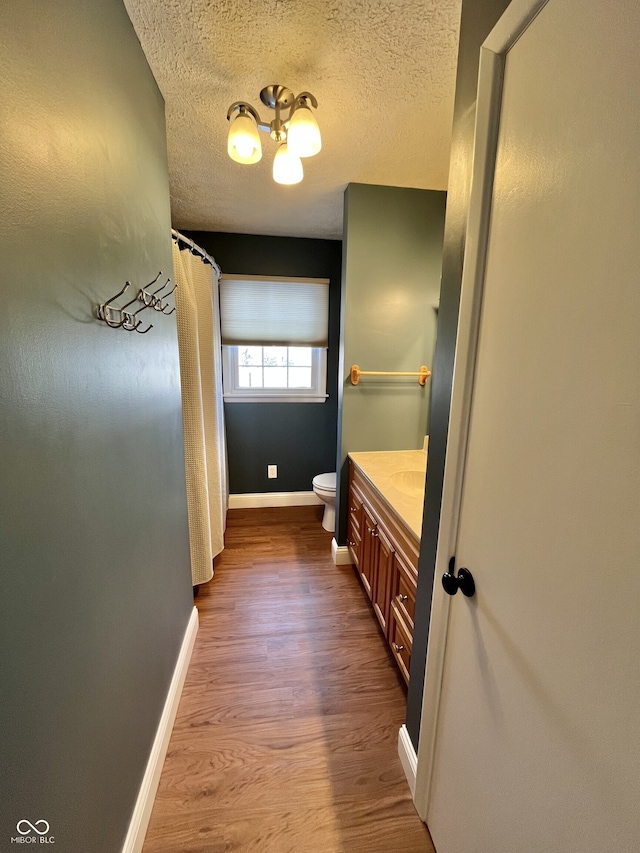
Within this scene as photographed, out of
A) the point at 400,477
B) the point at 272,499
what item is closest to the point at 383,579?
the point at 400,477

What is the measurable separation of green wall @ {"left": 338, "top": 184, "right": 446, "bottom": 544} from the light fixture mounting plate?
804 millimetres

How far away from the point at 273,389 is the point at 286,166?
2.02 metres

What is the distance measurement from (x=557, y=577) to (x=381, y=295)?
6.40ft

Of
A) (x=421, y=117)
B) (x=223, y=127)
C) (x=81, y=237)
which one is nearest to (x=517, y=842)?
(x=81, y=237)

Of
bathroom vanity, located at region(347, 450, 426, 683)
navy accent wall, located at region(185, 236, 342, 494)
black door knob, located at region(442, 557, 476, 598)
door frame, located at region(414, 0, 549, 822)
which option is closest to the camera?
door frame, located at region(414, 0, 549, 822)

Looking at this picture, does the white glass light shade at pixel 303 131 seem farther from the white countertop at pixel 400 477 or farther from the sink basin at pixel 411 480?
the sink basin at pixel 411 480

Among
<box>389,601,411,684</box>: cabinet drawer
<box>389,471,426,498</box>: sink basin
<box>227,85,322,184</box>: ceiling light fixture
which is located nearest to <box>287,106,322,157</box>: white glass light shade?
<box>227,85,322,184</box>: ceiling light fixture

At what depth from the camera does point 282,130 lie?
138cm

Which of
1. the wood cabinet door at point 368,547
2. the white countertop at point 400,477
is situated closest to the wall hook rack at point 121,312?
the white countertop at point 400,477

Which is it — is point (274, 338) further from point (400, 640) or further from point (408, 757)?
point (408, 757)

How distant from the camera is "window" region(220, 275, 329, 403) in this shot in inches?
117

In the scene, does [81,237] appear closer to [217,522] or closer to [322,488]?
[217,522]

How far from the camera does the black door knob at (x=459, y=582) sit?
816 millimetres

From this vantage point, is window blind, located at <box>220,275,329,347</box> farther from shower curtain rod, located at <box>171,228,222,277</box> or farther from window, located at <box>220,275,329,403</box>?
shower curtain rod, located at <box>171,228,222,277</box>
